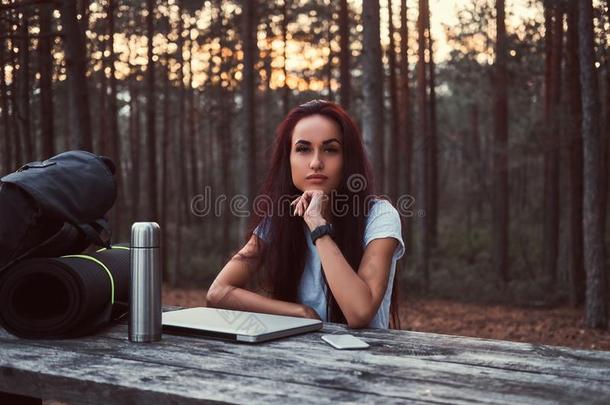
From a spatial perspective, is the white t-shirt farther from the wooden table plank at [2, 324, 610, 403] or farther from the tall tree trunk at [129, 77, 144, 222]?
the tall tree trunk at [129, 77, 144, 222]

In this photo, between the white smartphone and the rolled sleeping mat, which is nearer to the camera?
the white smartphone

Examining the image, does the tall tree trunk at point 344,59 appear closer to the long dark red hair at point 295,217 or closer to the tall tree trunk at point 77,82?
the tall tree trunk at point 77,82

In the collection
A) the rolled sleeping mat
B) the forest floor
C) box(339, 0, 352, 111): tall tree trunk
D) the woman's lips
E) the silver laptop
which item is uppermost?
box(339, 0, 352, 111): tall tree trunk

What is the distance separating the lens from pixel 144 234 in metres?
2.15

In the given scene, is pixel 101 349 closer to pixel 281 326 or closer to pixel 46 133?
pixel 281 326

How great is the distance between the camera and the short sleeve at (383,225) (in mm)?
2926

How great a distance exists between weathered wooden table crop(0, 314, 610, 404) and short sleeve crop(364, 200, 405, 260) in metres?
0.72

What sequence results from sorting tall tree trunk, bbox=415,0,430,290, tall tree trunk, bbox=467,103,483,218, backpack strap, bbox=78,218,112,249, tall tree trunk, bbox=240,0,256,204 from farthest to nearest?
tall tree trunk, bbox=467,103,483,218 → tall tree trunk, bbox=415,0,430,290 → tall tree trunk, bbox=240,0,256,204 → backpack strap, bbox=78,218,112,249

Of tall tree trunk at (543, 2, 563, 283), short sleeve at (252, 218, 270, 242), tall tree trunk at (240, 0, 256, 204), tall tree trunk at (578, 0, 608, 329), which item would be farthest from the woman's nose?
tall tree trunk at (543, 2, 563, 283)

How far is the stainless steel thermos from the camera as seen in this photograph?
2.16 m

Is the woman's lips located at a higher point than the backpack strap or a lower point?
higher

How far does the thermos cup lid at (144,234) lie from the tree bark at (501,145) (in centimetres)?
1392

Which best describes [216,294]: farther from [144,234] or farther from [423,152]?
[423,152]

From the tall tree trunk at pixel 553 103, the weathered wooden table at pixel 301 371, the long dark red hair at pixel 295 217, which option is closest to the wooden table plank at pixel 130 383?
the weathered wooden table at pixel 301 371
